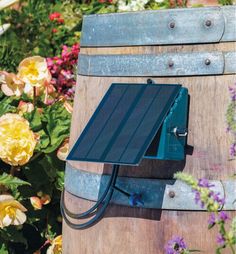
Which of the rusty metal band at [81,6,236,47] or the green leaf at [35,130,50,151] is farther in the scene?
the green leaf at [35,130,50,151]

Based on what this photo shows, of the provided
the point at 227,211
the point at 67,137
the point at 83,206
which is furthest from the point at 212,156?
the point at 67,137

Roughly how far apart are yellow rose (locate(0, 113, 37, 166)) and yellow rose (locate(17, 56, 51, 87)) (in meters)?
0.37

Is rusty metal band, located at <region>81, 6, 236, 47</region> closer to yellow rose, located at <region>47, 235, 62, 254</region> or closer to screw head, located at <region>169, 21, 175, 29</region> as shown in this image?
screw head, located at <region>169, 21, 175, 29</region>

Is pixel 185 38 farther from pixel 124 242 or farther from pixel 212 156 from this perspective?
pixel 124 242

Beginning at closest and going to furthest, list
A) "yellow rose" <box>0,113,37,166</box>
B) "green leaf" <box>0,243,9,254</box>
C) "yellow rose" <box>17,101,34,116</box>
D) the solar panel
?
the solar panel, "yellow rose" <box>0,113,37,166</box>, "green leaf" <box>0,243,9,254</box>, "yellow rose" <box>17,101,34,116</box>

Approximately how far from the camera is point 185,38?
233cm

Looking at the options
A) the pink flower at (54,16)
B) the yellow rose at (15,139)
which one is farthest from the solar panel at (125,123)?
the pink flower at (54,16)

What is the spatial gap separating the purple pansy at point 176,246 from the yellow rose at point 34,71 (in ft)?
3.92

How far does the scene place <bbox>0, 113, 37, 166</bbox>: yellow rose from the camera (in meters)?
2.84

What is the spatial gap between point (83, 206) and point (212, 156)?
481 mm

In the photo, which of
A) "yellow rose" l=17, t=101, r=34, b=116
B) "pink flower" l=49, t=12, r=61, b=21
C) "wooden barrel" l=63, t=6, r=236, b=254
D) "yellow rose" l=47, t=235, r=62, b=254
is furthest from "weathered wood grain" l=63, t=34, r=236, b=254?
"pink flower" l=49, t=12, r=61, b=21

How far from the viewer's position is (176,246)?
A: 7.38ft

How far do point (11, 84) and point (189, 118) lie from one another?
3.85 ft

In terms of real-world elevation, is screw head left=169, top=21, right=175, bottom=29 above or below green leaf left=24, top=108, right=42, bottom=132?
above
